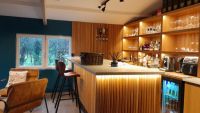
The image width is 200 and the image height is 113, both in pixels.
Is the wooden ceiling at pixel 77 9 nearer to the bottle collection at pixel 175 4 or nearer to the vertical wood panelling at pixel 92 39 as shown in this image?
the vertical wood panelling at pixel 92 39

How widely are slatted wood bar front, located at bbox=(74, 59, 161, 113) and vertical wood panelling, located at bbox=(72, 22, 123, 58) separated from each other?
10.7ft

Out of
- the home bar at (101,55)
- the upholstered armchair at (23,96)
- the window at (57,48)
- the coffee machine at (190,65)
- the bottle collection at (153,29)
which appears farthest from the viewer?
the window at (57,48)

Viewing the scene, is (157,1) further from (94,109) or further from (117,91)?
(94,109)

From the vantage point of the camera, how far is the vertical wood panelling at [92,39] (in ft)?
19.7

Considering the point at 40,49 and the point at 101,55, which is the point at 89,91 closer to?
the point at 101,55

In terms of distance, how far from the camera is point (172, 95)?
3229 millimetres

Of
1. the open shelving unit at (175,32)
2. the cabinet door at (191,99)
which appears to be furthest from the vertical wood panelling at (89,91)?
the open shelving unit at (175,32)

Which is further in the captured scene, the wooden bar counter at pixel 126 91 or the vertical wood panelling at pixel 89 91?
the vertical wood panelling at pixel 89 91

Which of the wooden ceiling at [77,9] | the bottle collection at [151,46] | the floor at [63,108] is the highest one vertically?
the wooden ceiling at [77,9]

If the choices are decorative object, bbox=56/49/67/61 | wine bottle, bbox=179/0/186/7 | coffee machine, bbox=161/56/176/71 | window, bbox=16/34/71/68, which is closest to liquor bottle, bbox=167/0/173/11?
wine bottle, bbox=179/0/186/7

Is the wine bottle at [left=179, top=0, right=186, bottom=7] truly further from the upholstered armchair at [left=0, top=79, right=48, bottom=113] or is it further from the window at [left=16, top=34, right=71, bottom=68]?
the window at [left=16, top=34, right=71, bottom=68]

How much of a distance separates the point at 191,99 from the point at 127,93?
932 mm

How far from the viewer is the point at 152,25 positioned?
5.18 metres

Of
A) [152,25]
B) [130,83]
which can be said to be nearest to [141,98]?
[130,83]
